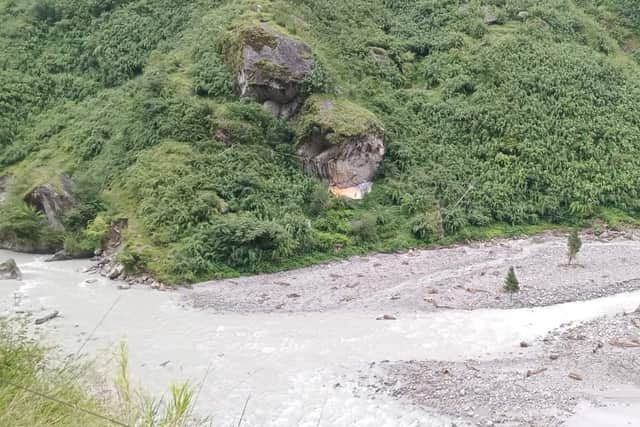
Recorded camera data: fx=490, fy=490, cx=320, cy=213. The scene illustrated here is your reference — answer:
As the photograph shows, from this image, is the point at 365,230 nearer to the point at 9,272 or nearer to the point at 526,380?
the point at 526,380

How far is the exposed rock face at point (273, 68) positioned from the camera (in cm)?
2886

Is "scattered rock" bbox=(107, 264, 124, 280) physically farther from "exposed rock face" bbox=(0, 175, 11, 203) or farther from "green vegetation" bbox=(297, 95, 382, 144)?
"exposed rock face" bbox=(0, 175, 11, 203)

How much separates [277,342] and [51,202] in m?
17.6

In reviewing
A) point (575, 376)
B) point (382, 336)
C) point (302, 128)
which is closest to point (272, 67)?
point (302, 128)

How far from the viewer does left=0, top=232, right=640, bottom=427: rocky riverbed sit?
1047cm

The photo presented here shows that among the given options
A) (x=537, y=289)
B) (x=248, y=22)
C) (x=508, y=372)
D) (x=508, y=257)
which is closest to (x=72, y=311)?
(x=508, y=372)

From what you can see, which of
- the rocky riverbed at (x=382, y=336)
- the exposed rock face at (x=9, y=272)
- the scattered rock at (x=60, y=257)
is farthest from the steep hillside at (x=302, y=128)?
the exposed rock face at (x=9, y=272)

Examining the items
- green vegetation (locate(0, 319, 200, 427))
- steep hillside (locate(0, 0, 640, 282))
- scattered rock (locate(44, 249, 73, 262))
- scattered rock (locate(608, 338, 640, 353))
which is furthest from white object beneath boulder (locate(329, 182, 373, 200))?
green vegetation (locate(0, 319, 200, 427))

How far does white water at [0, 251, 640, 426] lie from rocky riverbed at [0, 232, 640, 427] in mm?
53

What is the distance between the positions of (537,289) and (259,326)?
10118 millimetres

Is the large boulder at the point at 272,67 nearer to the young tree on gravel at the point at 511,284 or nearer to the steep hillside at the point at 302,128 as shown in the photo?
the steep hillside at the point at 302,128

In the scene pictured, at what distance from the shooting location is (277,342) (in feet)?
46.2

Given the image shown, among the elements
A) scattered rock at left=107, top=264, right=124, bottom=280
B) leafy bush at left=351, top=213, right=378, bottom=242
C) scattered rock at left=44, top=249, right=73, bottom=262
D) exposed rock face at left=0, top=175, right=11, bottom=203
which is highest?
leafy bush at left=351, top=213, right=378, bottom=242

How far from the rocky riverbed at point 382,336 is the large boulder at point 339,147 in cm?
682
